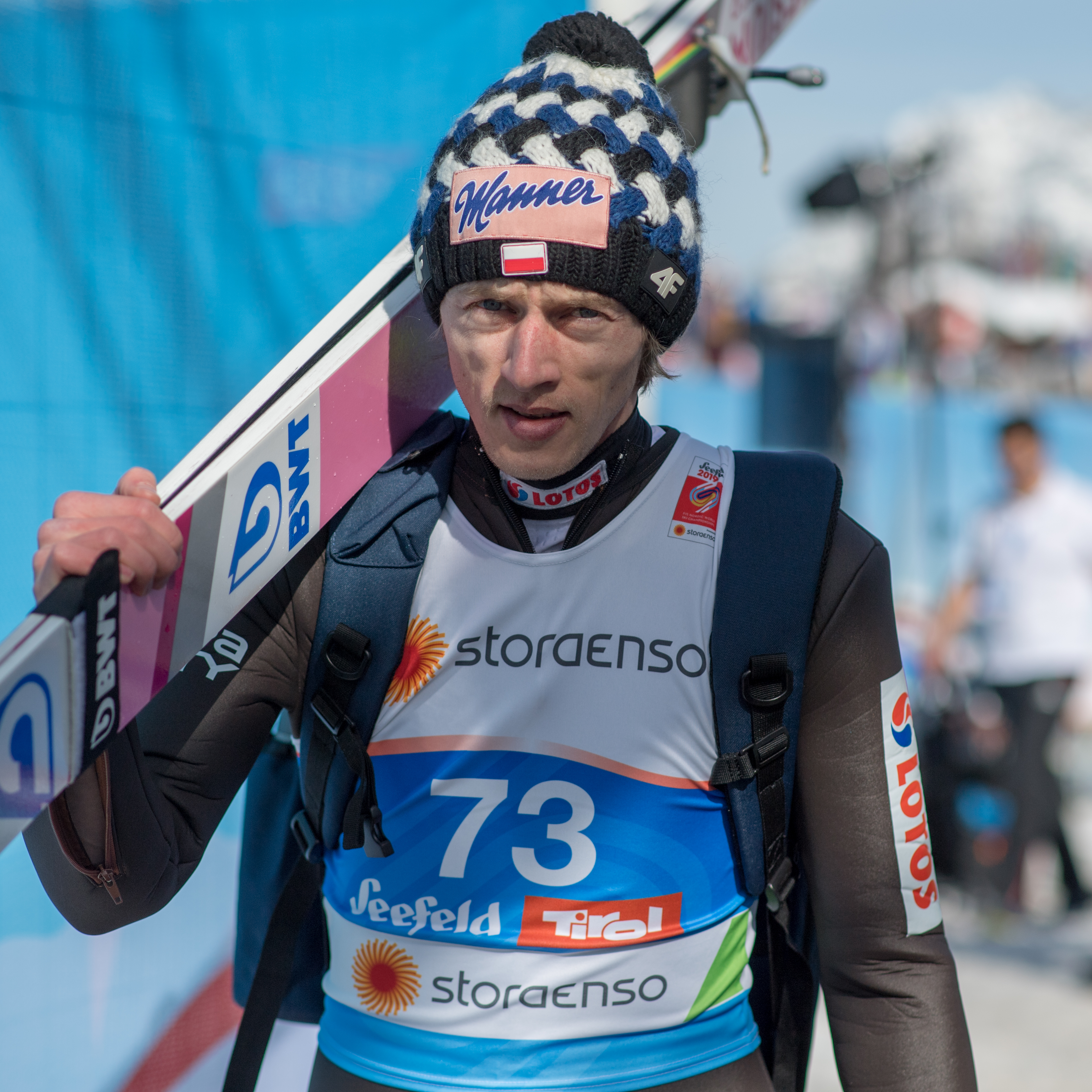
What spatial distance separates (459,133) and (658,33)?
1.62 feet

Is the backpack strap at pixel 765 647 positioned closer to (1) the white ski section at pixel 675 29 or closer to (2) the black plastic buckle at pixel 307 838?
(2) the black plastic buckle at pixel 307 838

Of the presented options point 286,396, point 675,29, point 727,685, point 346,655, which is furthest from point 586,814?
point 675,29

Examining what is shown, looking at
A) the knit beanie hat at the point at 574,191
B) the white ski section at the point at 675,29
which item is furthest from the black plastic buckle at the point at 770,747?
the white ski section at the point at 675,29

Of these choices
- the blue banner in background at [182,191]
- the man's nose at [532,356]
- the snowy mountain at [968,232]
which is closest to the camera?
the man's nose at [532,356]

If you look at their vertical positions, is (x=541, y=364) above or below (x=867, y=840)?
above

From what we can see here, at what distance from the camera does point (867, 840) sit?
49.5 inches

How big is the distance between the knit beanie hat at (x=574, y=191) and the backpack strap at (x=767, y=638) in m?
0.22

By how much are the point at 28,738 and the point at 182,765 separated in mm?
288

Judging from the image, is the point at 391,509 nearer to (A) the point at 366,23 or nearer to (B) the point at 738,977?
(B) the point at 738,977

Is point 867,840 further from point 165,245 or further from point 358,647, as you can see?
point 165,245

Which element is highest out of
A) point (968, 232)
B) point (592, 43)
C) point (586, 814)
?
point (968, 232)

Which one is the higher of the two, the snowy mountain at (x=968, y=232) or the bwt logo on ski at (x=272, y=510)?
the snowy mountain at (x=968, y=232)

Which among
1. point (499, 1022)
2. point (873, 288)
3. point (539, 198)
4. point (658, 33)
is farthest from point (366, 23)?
point (873, 288)

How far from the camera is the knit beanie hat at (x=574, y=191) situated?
1.18 meters
